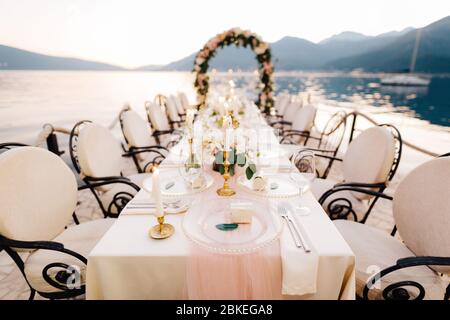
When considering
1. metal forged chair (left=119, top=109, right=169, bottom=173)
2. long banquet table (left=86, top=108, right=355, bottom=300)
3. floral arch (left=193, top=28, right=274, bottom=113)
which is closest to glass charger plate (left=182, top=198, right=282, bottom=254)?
long banquet table (left=86, top=108, right=355, bottom=300)

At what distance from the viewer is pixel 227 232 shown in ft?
4.15

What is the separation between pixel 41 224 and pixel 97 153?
87 centimetres

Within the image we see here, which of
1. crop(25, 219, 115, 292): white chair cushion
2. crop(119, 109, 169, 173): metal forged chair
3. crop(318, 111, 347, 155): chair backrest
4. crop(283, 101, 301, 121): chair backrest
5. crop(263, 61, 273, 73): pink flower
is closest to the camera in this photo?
crop(25, 219, 115, 292): white chair cushion

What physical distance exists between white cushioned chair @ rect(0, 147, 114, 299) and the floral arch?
188 inches

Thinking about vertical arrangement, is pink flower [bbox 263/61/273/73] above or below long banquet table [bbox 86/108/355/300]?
above

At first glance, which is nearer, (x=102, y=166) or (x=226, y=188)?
(x=226, y=188)

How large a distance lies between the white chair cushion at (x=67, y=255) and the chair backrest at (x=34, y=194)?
99mm

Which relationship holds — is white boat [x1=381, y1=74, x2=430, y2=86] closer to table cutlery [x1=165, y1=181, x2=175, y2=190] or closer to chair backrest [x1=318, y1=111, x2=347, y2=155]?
chair backrest [x1=318, y1=111, x2=347, y2=155]

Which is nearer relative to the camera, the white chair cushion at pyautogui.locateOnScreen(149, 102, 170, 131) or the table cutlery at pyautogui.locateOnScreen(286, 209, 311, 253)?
the table cutlery at pyautogui.locateOnScreen(286, 209, 311, 253)

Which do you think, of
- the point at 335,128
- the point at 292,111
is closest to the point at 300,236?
the point at 335,128

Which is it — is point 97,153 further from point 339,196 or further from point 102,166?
point 339,196

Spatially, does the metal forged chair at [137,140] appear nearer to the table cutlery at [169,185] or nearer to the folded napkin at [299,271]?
the table cutlery at [169,185]

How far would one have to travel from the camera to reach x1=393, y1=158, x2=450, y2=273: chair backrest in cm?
147
